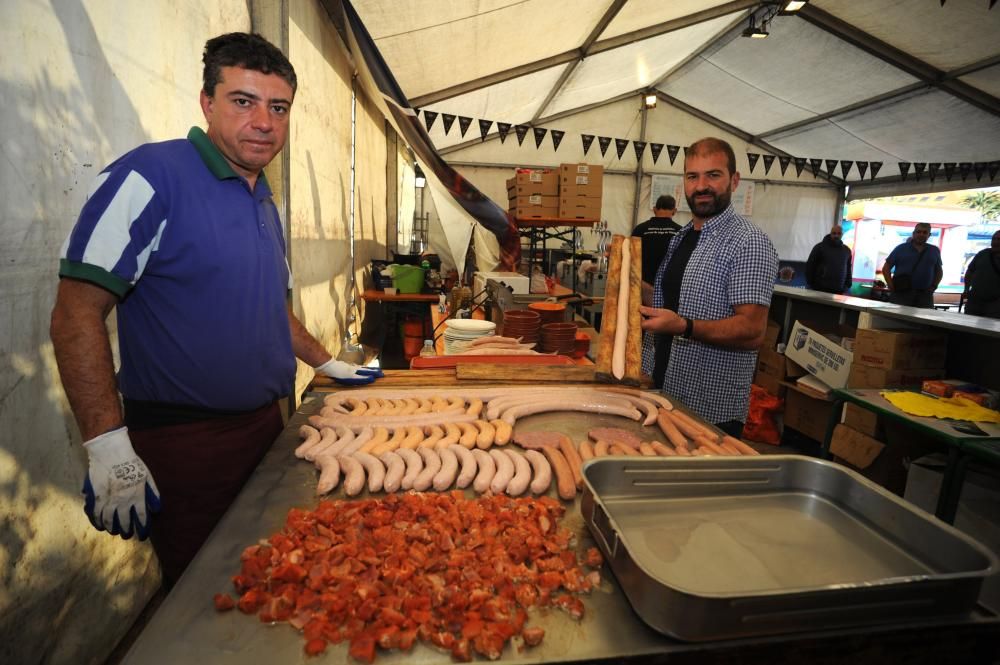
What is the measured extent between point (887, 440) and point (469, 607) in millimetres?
4721

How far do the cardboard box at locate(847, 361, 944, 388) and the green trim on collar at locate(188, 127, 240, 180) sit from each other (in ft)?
17.4

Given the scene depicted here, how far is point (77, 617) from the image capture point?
2.22m

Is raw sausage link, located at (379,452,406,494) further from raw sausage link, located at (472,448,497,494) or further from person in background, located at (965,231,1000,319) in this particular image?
person in background, located at (965,231,1000,319)

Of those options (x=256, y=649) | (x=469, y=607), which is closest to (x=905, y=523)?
(x=469, y=607)

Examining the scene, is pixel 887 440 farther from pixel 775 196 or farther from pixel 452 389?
pixel 775 196

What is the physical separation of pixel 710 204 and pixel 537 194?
13.3ft

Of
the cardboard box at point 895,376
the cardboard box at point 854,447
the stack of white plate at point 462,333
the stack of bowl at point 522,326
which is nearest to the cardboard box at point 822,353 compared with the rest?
the cardboard box at point 895,376

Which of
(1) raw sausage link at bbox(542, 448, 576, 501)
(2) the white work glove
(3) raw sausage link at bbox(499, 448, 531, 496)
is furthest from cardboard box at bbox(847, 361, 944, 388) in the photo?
(2) the white work glove

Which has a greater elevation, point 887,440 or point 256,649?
point 256,649

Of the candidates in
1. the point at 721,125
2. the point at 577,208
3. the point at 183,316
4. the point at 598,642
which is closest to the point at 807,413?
the point at 577,208

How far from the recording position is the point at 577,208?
21.9 feet

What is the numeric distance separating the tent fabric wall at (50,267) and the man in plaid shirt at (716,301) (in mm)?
2545

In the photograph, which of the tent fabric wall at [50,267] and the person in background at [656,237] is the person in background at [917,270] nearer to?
the person in background at [656,237]

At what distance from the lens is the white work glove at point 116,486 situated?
1527mm
